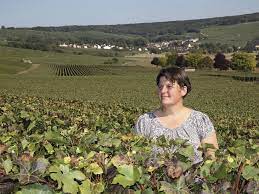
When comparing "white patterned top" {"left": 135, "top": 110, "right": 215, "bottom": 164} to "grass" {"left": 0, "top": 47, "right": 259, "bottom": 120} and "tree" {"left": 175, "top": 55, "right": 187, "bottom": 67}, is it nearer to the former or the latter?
"grass" {"left": 0, "top": 47, "right": 259, "bottom": 120}

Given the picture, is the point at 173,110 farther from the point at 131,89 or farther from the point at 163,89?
the point at 131,89

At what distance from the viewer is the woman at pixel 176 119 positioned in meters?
4.16

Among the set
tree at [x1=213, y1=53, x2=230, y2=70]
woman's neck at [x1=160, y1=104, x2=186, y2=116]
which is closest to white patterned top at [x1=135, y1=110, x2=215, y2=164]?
woman's neck at [x1=160, y1=104, x2=186, y2=116]

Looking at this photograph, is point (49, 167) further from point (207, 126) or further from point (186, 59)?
point (186, 59)

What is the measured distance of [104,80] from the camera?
74875 millimetres

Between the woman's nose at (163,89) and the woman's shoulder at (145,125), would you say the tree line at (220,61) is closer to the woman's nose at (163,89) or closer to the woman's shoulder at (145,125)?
the woman's shoulder at (145,125)

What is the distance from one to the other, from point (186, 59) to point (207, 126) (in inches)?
4519

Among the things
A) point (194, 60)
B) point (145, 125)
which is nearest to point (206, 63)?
point (194, 60)

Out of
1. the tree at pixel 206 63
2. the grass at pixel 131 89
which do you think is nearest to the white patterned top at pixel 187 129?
the grass at pixel 131 89

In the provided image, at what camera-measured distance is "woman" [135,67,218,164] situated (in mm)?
4160

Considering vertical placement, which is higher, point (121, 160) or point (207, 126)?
point (121, 160)

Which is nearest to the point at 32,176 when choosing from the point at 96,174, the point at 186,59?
the point at 96,174

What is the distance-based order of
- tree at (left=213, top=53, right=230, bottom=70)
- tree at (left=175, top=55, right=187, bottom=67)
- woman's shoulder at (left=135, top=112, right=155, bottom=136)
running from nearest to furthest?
1. woman's shoulder at (left=135, top=112, right=155, bottom=136)
2. tree at (left=213, top=53, right=230, bottom=70)
3. tree at (left=175, top=55, right=187, bottom=67)

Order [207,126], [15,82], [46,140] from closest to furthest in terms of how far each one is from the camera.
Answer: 1. [46,140]
2. [207,126]
3. [15,82]
